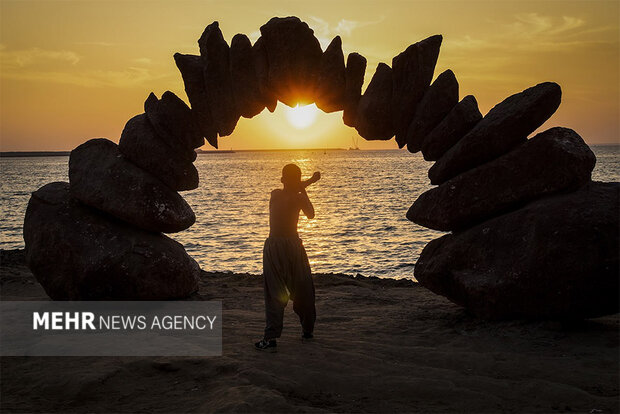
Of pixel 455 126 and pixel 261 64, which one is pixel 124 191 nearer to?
pixel 261 64

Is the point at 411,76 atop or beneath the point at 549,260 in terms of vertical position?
atop

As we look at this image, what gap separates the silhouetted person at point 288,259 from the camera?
9.09m

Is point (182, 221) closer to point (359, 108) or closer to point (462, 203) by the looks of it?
point (359, 108)

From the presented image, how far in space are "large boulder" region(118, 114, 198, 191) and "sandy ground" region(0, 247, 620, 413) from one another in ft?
11.3

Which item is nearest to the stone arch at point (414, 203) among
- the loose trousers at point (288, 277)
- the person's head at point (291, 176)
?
the loose trousers at point (288, 277)

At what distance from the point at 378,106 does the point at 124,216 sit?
5.41 meters

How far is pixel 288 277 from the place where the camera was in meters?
9.18

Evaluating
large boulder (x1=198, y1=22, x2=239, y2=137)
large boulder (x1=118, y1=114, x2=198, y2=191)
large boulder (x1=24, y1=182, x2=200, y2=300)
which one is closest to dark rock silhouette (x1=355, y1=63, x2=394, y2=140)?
large boulder (x1=198, y1=22, x2=239, y2=137)

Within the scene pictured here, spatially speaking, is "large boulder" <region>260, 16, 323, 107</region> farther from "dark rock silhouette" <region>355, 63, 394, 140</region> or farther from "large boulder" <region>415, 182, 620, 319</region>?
"large boulder" <region>415, 182, 620, 319</region>

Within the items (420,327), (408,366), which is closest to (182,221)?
(420,327)

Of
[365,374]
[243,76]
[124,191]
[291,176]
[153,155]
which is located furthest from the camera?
[153,155]

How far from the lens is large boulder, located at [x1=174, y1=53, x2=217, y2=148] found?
1204 cm

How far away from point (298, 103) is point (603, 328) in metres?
6.84

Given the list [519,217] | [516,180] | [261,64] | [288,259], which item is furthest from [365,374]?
[261,64]
